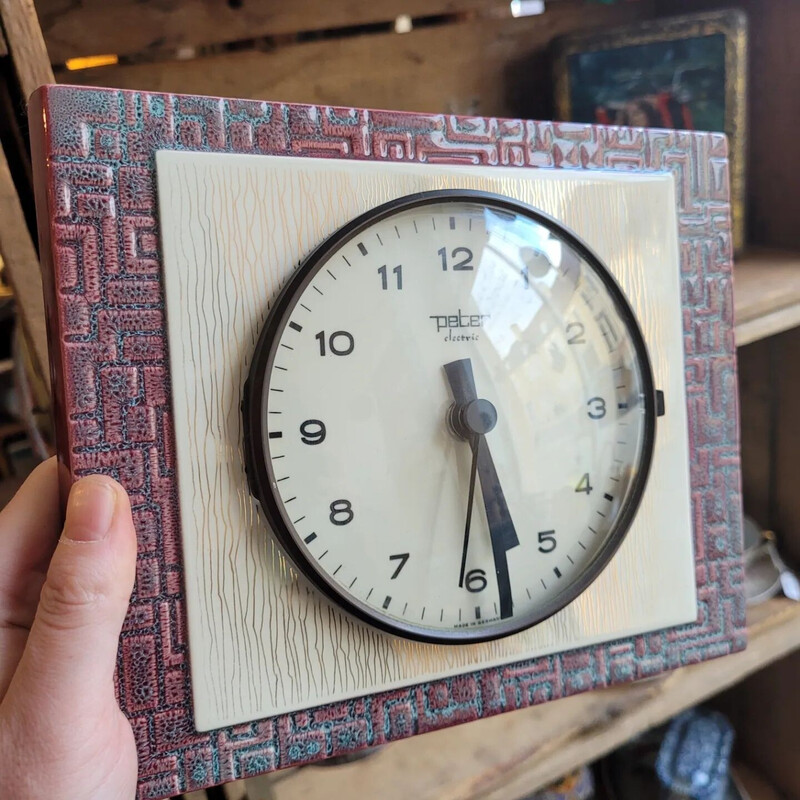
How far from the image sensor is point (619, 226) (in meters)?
0.52

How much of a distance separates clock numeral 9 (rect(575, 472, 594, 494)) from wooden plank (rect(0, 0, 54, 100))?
49cm

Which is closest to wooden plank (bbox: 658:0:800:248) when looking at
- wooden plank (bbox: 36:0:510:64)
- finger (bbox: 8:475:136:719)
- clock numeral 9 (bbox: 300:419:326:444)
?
wooden plank (bbox: 36:0:510:64)

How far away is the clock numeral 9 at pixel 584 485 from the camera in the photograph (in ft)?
1.68

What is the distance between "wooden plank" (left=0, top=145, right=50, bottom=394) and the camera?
1.61 ft

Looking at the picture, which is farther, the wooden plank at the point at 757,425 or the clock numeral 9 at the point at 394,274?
the wooden plank at the point at 757,425

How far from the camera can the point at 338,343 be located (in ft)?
1.44

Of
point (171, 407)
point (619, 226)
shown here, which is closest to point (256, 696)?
point (171, 407)

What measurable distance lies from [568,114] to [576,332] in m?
0.42

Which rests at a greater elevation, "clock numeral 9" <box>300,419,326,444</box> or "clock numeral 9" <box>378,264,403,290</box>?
"clock numeral 9" <box>378,264,403,290</box>

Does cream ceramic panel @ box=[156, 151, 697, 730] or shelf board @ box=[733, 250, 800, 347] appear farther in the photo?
shelf board @ box=[733, 250, 800, 347]

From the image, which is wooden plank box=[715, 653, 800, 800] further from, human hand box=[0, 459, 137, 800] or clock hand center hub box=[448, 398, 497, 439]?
human hand box=[0, 459, 137, 800]

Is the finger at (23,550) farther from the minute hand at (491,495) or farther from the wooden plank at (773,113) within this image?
the wooden plank at (773,113)

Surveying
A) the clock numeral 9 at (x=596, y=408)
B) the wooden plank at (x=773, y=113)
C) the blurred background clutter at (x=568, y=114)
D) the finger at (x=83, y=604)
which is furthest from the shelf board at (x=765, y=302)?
the finger at (x=83, y=604)

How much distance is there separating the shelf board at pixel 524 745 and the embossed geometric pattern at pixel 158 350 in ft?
0.83
